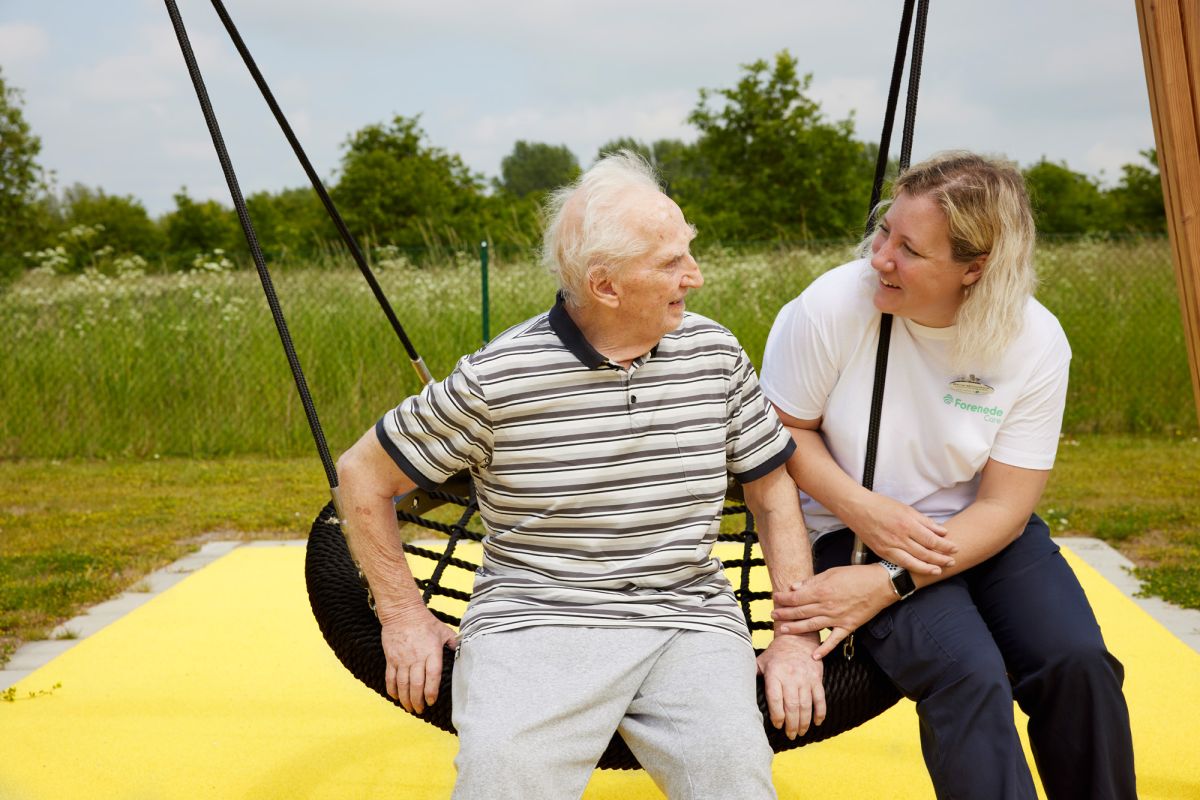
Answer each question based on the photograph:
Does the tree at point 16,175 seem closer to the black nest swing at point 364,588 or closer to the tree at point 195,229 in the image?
the tree at point 195,229

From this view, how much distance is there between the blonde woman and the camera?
1.70 metres

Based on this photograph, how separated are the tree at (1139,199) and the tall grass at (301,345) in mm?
17415

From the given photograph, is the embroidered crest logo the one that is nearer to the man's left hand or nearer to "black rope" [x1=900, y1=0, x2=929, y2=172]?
"black rope" [x1=900, y1=0, x2=929, y2=172]

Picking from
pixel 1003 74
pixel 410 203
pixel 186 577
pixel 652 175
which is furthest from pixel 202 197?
pixel 652 175

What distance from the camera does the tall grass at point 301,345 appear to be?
6840mm

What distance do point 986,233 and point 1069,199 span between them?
30.1 metres

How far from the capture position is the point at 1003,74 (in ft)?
55.0

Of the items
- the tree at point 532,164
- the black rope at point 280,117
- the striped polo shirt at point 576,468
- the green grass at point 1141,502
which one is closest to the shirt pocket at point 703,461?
the striped polo shirt at point 576,468

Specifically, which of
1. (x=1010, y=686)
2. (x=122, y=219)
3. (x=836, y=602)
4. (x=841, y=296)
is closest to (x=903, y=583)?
(x=836, y=602)

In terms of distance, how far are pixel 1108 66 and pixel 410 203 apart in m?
14.2

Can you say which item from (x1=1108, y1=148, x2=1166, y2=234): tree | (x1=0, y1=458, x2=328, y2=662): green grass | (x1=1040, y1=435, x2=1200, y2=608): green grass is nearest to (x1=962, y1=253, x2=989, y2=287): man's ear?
(x1=1040, y1=435, x2=1200, y2=608): green grass

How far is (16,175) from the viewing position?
20.8 meters

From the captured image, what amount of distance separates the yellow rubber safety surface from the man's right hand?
2.70 feet

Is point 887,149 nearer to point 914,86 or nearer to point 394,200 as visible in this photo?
point 914,86
